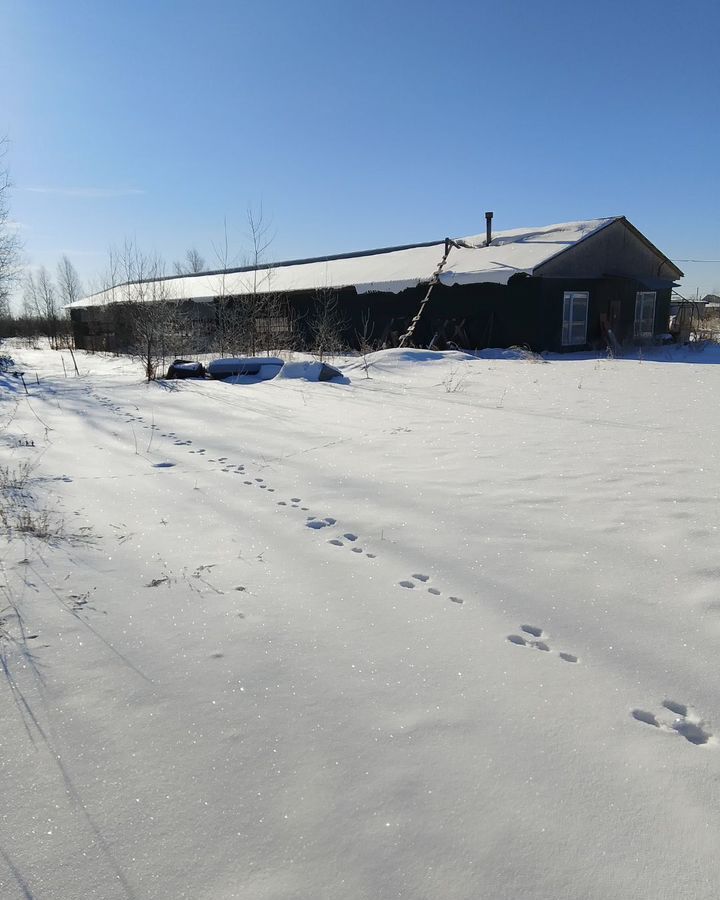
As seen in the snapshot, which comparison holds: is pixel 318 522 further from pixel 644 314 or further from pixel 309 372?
pixel 644 314

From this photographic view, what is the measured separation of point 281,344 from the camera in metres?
19.5

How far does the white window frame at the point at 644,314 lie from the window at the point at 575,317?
10.3 ft

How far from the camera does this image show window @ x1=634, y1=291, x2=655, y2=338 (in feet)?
64.8

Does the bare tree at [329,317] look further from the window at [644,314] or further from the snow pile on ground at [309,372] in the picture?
the window at [644,314]

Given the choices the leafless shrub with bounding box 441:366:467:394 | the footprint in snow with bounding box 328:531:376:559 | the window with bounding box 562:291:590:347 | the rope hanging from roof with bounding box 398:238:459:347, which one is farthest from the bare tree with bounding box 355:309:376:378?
the footprint in snow with bounding box 328:531:376:559

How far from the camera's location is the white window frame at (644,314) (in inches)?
776

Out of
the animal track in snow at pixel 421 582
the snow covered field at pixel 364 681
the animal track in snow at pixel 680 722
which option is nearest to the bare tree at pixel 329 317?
the snow covered field at pixel 364 681

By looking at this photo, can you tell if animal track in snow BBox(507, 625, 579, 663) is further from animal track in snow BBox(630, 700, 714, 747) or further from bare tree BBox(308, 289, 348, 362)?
bare tree BBox(308, 289, 348, 362)

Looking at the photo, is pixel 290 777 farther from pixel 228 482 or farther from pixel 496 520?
pixel 228 482

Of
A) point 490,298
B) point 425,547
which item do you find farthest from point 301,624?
point 490,298

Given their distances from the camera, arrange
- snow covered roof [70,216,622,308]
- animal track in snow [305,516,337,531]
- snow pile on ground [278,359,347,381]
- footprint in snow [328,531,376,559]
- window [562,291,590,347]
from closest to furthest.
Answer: footprint in snow [328,531,376,559], animal track in snow [305,516,337,531], snow pile on ground [278,359,347,381], snow covered roof [70,216,622,308], window [562,291,590,347]

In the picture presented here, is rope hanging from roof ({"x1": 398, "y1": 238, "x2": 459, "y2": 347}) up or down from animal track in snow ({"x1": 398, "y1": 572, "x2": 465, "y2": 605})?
up

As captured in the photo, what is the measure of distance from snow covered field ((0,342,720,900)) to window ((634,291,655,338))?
16.9 metres

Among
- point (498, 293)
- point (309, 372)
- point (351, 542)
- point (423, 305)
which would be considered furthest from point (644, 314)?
point (351, 542)
